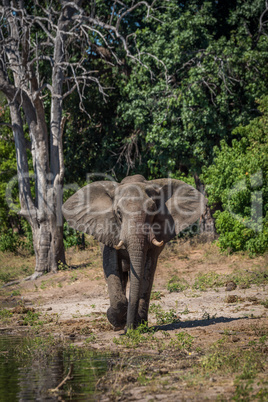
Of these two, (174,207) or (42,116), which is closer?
(174,207)

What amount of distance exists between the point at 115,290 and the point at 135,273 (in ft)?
2.32

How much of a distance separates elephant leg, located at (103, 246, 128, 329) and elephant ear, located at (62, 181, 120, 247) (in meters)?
0.29

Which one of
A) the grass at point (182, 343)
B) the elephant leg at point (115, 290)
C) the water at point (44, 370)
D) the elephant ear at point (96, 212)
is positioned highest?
→ the elephant ear at point (96, 212)

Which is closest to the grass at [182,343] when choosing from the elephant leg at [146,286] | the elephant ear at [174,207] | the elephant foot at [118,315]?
the elephant leg at [146,286]

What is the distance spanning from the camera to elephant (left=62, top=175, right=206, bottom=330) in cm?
758

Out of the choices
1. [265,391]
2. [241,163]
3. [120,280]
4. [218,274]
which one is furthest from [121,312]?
[241,163]

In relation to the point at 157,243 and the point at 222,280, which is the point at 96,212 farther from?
the point at 222,280

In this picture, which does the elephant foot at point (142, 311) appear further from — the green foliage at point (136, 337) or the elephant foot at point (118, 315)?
the elephant foot at point (118, 315)

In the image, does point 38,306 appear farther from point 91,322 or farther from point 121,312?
point 121,312

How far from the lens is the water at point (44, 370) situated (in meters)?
5.22

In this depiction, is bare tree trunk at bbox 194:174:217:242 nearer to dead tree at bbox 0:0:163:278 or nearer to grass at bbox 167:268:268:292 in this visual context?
dead tree at bbox 0:0:163:278

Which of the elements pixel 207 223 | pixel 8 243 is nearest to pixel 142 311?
pixel 207 223

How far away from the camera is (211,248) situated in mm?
17203

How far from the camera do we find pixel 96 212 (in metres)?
8.59
